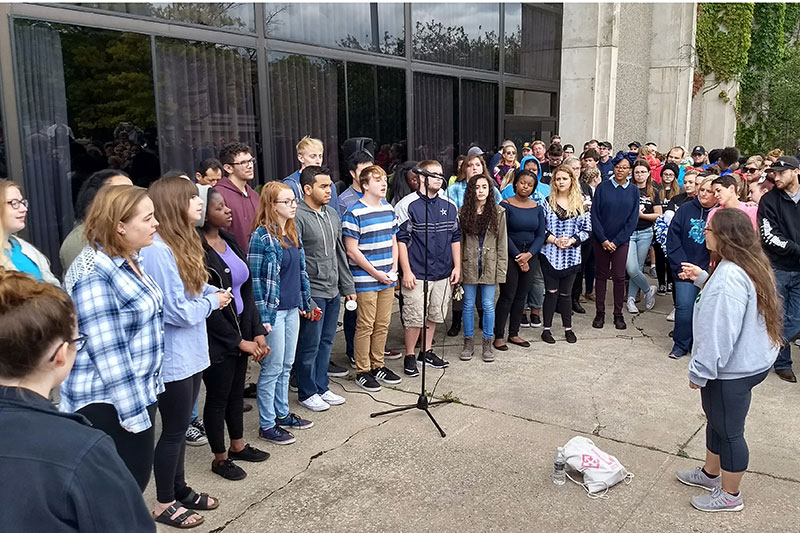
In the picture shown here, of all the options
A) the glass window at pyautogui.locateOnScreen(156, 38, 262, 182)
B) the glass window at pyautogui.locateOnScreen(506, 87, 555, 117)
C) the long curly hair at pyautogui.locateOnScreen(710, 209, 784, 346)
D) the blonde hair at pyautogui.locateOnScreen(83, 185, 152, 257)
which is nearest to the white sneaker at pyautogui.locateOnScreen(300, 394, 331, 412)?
the blonde hair at pyautogui.locateOnScreen(83, 185, 152, 257)

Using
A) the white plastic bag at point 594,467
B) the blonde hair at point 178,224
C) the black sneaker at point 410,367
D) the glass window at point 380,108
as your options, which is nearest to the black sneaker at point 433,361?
the black sneaker at point 410,367

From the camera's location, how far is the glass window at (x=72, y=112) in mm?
5789

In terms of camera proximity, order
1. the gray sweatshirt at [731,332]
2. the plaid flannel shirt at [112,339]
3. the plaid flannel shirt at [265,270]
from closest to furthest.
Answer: the plaid flannel shirt at [112,339] → the gray sweatshirt at [731,332] → the plaid flannel shirt at [265,270]

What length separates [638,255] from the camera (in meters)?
7.98

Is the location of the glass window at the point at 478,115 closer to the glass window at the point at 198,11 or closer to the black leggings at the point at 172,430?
the glass window at the point at 198,11

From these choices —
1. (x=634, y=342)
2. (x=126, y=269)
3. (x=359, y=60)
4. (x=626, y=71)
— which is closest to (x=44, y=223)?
(x=126, y=269)

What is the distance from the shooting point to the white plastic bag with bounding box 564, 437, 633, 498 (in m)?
3.91

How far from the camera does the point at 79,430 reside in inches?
60.2

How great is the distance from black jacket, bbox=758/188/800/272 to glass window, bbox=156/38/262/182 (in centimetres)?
550

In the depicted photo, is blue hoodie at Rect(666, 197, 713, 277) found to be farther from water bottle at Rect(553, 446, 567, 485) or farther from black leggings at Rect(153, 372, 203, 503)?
black leggings at Rect(153, 372, 203, 503)

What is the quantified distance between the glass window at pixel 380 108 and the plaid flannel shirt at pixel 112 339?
21.5 feet

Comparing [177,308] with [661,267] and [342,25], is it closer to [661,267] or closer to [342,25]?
[342,25]

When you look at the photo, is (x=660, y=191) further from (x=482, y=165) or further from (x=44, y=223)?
(x=44, y=223)

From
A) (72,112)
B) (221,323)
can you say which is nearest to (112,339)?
(221,323)
